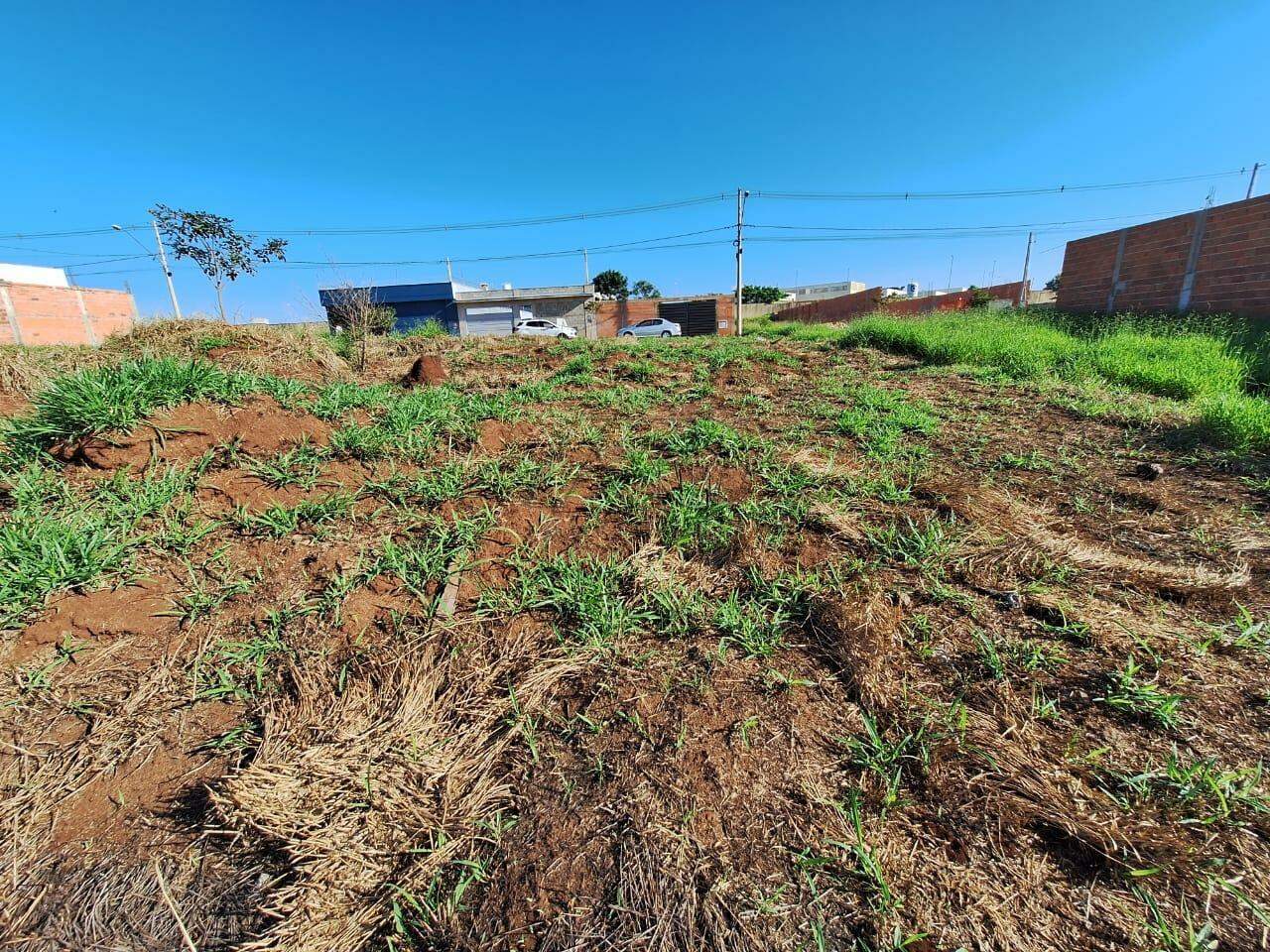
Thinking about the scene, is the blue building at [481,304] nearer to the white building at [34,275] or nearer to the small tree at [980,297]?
Result: the white building at [34,275]

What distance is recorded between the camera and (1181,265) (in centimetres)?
721

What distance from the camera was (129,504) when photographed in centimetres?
202

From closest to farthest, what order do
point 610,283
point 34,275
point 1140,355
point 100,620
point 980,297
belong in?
point 100,620
point 1140,355
point 980,297
point 34,275
point 610,283

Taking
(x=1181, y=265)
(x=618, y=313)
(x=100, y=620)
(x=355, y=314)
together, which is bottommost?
(x=100, y=620)

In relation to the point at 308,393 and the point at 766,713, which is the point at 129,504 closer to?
the point at 308,393

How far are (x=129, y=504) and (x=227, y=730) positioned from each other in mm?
1309

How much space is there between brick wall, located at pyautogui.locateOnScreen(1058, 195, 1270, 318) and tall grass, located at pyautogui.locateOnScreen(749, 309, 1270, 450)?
17.8 inches

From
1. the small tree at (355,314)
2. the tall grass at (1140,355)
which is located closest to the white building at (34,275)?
the small tree at (355,314)

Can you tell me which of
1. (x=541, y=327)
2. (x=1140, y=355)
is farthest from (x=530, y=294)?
(x=1140, y=355)

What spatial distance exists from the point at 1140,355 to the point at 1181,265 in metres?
3.81

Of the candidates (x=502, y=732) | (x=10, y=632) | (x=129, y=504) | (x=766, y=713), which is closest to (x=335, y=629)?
(x=502, y=732)

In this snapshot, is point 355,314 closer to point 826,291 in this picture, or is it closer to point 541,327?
point 541,327

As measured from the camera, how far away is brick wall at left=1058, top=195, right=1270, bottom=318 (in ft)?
20.5

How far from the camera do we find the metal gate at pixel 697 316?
26094 mm
